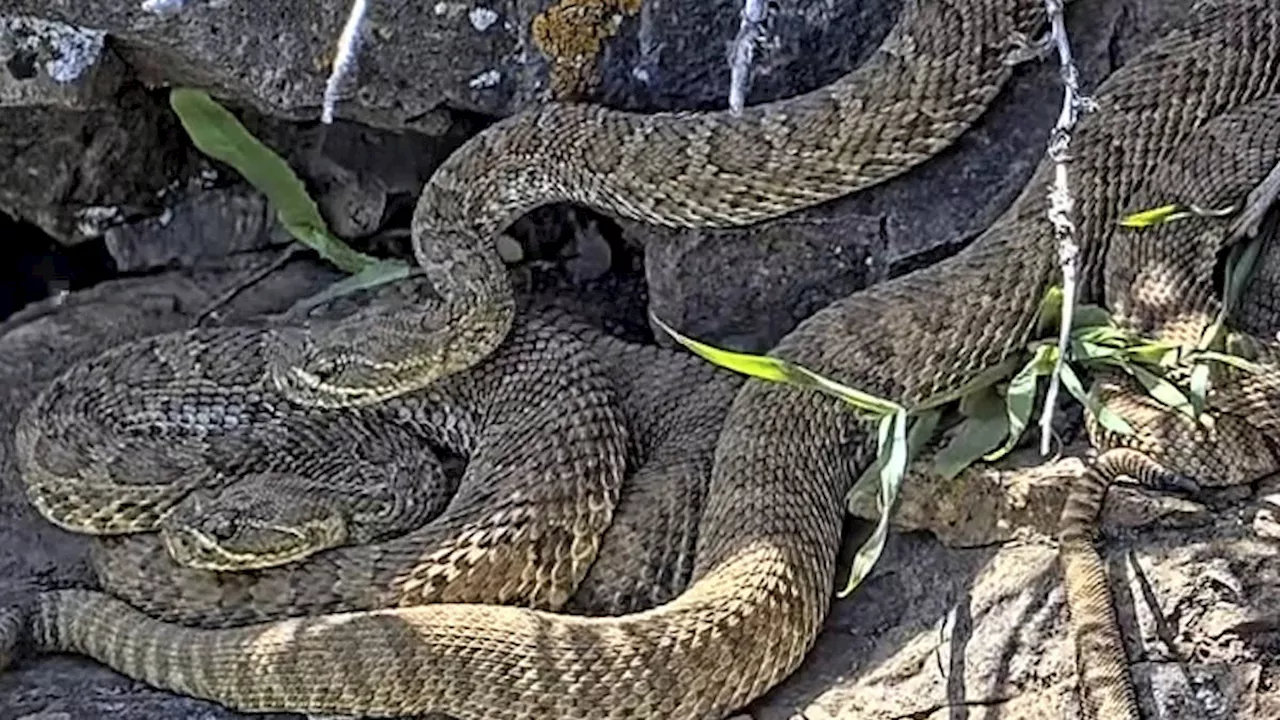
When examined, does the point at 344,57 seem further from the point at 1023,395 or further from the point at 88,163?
the point at 1023,395

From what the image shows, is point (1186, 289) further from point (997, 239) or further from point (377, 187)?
point (377, 187)

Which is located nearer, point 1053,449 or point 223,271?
point 1053,449

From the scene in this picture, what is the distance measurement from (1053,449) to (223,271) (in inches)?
110

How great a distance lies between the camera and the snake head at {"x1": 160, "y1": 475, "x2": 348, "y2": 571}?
183 inches

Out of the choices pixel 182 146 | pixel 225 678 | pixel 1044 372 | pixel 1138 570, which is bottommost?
pixel 225 678

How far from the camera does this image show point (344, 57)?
4965 mm

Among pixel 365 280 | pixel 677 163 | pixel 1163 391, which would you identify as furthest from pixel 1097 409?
pixel 365 280

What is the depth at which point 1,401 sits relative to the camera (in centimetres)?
556

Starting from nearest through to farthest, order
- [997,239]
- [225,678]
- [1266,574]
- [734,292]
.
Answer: [1266,574] → [225,678] → [997,239] → [734,292]

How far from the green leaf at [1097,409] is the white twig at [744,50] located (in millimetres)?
1136

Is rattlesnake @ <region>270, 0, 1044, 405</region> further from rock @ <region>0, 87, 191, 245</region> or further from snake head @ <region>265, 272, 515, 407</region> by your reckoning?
rock @ <region>0, 87, 191, 245</region>

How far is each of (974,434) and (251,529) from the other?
1769mm

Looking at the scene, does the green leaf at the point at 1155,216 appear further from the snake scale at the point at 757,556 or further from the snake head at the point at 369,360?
the snake head at the point at 369,360

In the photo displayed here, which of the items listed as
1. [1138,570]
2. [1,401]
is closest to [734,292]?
[1138,570]
